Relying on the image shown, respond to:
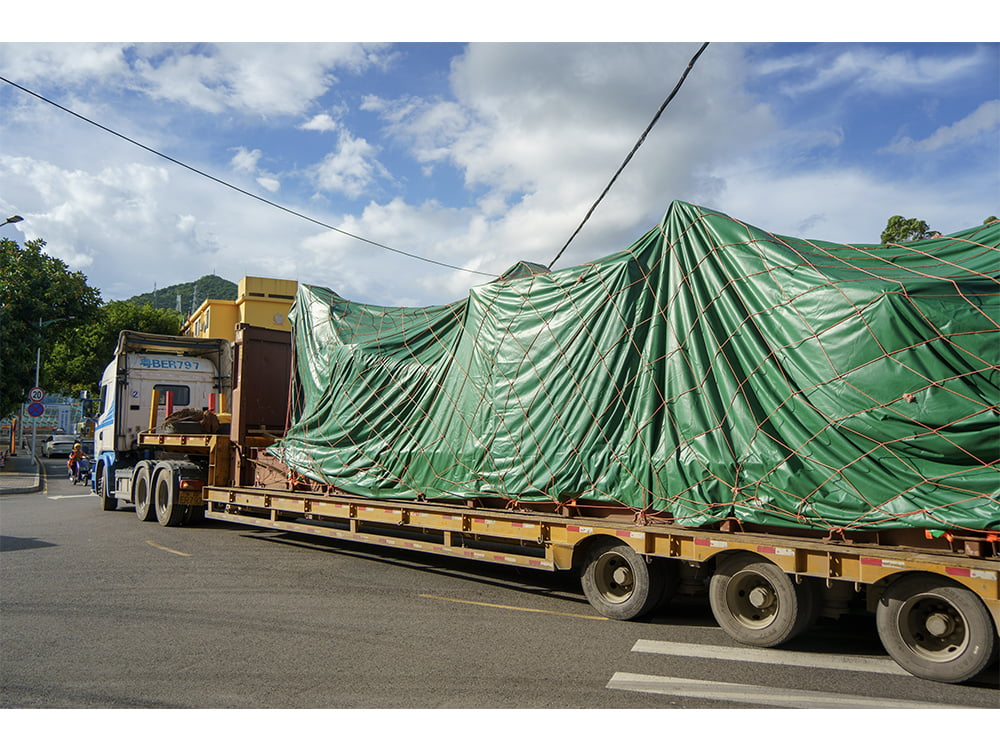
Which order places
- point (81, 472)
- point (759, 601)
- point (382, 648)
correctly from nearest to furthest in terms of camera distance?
point (382, 648) < point (759, 601) < point (81, 472)

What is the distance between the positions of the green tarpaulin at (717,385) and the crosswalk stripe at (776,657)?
102 cm

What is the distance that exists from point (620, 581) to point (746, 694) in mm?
2007

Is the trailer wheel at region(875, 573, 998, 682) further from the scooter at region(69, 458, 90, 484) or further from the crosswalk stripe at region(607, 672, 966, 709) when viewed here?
the scooter at region(69, 458, 90, 484)

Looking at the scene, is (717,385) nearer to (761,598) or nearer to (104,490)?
(761,598)

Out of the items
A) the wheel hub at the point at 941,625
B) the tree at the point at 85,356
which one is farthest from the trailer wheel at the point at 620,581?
the tree at the point at 85,356

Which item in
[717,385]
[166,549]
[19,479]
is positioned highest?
[717,385]

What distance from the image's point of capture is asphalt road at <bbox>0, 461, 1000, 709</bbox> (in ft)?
15.1

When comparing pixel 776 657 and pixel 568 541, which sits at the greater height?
pixel 568 541

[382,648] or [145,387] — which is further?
[145,387]

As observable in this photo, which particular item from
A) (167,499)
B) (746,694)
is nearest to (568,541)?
(746,694)

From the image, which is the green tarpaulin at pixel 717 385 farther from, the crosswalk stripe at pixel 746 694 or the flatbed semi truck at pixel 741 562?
the crosswalk stripe at pixel 746 694

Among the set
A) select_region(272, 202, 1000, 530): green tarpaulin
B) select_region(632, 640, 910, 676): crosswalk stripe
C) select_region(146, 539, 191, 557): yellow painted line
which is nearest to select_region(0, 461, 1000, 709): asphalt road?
select_region(632, 640, 910, 676): crosswalk stripe

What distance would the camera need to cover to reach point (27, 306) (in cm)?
2505

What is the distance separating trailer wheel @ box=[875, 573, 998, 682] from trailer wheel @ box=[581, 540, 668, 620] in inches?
70.4
